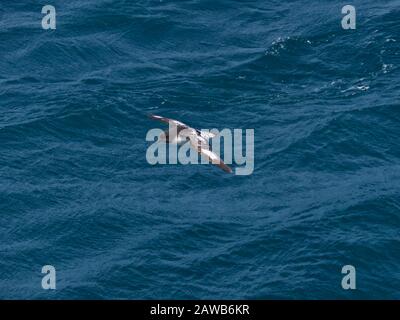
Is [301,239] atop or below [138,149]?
below

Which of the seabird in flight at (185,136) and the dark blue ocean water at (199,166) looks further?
the dark blue ocean water at (199,166)

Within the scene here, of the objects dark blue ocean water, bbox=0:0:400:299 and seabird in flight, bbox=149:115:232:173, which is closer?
seabird in flight, bbox=149:115:232:173

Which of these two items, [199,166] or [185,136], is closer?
[185,136]

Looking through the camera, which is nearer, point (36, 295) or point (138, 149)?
point (36, 295)

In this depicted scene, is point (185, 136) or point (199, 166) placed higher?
point (199, 166)

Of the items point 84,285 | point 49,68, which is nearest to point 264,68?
point 49,68

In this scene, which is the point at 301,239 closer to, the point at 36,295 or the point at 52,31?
the point at 36,295
